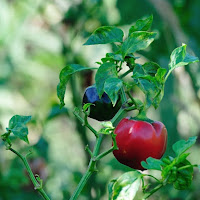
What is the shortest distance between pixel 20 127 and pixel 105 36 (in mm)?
228

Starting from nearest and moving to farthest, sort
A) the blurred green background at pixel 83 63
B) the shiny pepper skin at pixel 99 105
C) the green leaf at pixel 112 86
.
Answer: the green leaf at pixel 112 86 < the shiny pepper skin at pixel 99 105 < the blurred green background at pixel 83 63

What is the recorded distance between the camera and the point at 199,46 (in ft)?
6.77

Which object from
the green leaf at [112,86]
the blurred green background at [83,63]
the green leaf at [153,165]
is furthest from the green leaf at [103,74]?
the blurred green background at [83,63]

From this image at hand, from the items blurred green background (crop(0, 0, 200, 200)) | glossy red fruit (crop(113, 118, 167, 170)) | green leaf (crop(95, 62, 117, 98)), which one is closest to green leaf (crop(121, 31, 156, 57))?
green leaf (crop(95, 62, 117, 98))

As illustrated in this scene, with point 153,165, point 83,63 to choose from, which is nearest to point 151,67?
point 153,165

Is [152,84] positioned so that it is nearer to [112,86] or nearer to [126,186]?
[112,86]

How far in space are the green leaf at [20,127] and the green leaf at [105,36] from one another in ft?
0.61

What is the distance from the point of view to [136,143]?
92 cm

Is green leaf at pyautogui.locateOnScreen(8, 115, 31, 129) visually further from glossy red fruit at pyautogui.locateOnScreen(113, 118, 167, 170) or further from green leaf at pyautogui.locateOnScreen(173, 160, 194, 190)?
green leaf at pyautogui.locateOnScreen(173, 160, 194, 190)

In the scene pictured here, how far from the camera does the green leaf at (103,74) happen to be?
0.86 meters

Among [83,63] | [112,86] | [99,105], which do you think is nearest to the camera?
[112,86]

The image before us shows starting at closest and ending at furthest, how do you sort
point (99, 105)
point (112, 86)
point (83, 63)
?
point (112, 86) < point (99, 105) < point (83, 63)

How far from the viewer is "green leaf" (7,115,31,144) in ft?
2.96

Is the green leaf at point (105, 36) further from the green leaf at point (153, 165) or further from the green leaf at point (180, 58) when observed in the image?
the green leaf at point (153, 165)
